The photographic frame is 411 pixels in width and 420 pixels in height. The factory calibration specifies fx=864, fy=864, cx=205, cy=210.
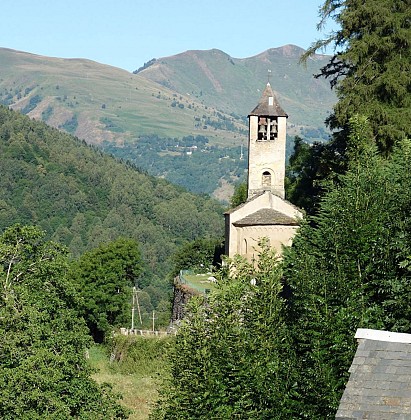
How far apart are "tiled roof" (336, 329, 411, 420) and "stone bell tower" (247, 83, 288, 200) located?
32.1m

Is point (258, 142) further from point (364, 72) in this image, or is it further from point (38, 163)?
point (38, 163)

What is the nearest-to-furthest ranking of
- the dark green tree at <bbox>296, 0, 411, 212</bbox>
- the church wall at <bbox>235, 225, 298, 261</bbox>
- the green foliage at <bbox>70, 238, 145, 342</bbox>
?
the dark green tree at <bbox>296, 0, 411, 212</bbox> → the church wall at <bbox>235, 225, 298, 261</bbox> → the green foliage at <bbox>70, 238, 145, 342</bbox>

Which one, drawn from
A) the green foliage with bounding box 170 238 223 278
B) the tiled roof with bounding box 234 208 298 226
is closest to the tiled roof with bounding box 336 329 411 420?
the tiled roof with bounding box 234 208 298 226

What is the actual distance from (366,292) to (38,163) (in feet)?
468

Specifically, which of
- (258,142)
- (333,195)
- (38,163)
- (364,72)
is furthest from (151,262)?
(333,195)

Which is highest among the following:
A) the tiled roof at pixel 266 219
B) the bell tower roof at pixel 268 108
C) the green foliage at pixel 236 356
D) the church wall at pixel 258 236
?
the bell tower roof at pixel 268 108

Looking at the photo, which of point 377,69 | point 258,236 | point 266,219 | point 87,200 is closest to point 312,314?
point 377,69

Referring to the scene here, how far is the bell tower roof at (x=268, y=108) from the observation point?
42.7 m

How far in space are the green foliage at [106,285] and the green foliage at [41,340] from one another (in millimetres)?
24111

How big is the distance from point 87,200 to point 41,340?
128 meters

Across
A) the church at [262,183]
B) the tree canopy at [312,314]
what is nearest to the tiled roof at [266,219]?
the church at [262,183]

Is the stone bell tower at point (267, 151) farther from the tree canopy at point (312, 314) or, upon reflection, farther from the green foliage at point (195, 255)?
the green foliage at point (195, 255)

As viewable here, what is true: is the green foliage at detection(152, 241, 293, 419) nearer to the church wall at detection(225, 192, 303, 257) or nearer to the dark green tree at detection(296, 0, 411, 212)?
the dark green tree at detection(296, 0, 411, 212)

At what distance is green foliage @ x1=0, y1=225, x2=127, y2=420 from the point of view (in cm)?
2261
